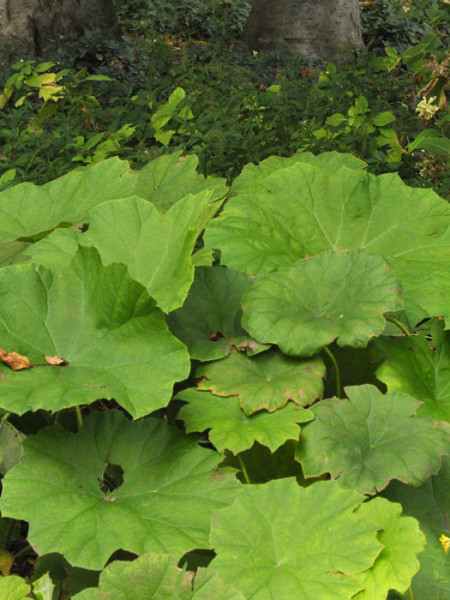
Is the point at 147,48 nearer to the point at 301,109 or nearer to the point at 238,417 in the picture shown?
the point at 301,109

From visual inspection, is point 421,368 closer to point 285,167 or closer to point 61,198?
point 285,167

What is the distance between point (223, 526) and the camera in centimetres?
138

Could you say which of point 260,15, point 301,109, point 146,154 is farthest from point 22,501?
point 260,15

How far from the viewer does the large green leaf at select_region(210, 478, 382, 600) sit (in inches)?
51.3

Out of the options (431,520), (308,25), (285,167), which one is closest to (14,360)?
(431,520)

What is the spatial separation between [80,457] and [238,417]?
1.11 feet

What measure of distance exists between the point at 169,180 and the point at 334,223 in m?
0.62

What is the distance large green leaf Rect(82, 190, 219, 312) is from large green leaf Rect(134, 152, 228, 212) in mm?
467

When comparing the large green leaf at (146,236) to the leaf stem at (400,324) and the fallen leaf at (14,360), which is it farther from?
the leaf stem at (400,324)

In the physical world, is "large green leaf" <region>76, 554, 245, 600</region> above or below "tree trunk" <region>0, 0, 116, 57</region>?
above

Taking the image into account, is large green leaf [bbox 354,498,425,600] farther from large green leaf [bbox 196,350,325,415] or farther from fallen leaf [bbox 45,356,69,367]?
fallen leaf [bbox 45,356,69,367]

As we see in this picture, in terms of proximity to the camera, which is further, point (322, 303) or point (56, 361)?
point (322, 303)

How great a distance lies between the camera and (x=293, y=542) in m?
1.37

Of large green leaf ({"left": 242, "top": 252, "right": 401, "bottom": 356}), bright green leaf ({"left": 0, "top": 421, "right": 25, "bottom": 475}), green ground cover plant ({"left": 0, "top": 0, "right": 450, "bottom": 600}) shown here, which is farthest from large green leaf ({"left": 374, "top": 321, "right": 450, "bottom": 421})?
bright green leaf ({"left": 0, "top": 421, "right": 25, "bottom": 475})
